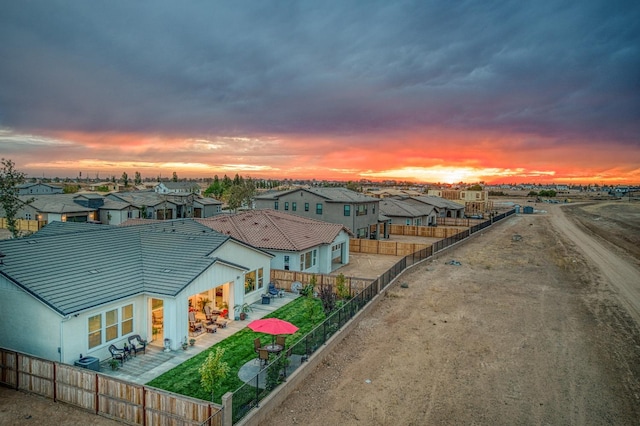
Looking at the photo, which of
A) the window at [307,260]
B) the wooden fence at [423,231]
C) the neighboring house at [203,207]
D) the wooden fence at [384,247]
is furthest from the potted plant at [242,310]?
the neighboring house at [203,207]

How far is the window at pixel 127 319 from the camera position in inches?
675

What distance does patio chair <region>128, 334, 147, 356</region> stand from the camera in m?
16.6

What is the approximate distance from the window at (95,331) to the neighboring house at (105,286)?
4cm

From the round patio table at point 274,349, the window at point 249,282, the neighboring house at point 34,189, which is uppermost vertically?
the neighboring house at point 34,189

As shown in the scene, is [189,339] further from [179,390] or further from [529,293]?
[529,293]

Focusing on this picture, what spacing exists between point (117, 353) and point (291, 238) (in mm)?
17950

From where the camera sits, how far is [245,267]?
2334 centimetres

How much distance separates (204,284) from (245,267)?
407 centimetres

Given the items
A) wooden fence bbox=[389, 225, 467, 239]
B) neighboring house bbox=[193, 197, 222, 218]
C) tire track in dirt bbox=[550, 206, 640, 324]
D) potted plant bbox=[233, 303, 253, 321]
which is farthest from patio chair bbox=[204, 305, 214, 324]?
neighboring house bbox=[193, 197, 222, 218]

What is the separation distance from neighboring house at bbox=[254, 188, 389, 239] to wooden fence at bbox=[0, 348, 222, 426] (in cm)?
3689

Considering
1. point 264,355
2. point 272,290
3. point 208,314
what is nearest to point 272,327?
point 264,355

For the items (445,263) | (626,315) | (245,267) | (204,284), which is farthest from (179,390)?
(445,263)

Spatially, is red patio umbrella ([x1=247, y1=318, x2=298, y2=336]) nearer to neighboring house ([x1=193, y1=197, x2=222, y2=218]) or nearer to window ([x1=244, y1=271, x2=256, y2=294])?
window ([x1=244, y1=271, x2=256, y2=294])

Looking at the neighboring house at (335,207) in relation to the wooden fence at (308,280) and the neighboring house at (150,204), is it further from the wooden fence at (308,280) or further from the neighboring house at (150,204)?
the neighboring house at (150,204)
